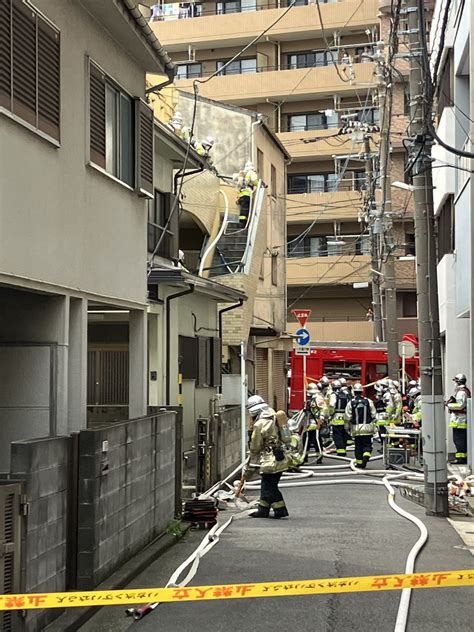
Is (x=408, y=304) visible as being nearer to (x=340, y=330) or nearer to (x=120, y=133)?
(x=340, y=330)

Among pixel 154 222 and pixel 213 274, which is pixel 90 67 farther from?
pixel 213 274

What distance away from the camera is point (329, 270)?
48469mm

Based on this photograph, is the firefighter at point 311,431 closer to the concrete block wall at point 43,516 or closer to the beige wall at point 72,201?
the beige wall at point 72,201

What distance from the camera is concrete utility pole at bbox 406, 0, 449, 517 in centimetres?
1362

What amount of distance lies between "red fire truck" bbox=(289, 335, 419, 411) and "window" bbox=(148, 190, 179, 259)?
45.9 feet

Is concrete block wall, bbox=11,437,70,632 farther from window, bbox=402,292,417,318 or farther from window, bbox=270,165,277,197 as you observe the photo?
window, bbox=402,292,417,318

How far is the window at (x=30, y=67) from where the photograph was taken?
24.0 ft

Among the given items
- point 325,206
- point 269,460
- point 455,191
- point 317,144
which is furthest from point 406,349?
point 317,144

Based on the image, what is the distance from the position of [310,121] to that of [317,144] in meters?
2.03

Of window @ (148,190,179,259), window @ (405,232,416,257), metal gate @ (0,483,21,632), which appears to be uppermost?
window @ (405,232,416,257)

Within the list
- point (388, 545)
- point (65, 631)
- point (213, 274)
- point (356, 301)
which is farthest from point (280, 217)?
point (65, 631)

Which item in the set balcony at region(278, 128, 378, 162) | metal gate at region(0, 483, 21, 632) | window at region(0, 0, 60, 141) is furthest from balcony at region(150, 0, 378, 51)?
metal gate at region(0, 483, 21, 632)

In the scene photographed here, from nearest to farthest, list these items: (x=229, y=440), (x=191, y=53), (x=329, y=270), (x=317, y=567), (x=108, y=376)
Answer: (x=317, y=567) < (x=108, y=376) < (x=229, y=440) < (x=329, y=270) < (x=191, y=53)

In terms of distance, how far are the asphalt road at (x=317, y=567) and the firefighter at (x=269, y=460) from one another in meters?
0.35
